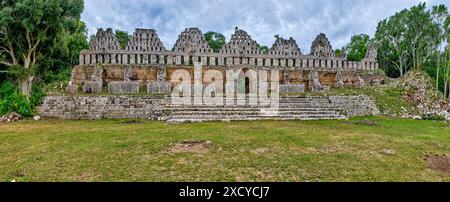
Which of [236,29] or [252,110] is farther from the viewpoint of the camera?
[236,29]

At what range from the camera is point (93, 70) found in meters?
18.7

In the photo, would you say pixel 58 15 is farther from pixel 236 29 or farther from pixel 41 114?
pixel 236 29

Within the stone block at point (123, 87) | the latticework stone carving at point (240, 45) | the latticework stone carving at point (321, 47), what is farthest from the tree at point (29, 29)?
the latticework stone carving at point (321, 47)

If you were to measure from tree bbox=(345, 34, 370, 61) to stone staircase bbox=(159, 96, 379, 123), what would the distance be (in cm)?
2285

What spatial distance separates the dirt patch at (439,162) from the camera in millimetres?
5518

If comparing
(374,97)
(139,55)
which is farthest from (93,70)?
(374,97)

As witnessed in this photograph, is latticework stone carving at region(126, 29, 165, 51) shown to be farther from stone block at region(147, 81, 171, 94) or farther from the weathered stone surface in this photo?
the weathered stone surface

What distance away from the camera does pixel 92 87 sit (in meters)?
16.9

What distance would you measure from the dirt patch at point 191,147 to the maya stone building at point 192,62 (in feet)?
33.9

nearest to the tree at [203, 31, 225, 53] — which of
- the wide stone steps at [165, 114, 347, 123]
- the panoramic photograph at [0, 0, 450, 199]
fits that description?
the panoramic photograph at [0, 0, 450, 199]

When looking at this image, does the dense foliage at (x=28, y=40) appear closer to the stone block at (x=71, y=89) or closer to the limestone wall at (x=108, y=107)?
the limestone wall at (x=108, y=107)

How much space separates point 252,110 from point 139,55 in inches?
441

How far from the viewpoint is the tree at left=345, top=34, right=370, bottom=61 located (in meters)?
35.7

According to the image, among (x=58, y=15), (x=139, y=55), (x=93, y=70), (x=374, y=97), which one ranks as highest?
(x=58, y=15)
